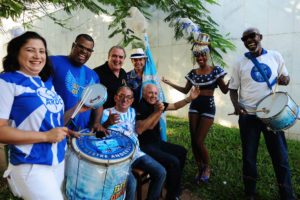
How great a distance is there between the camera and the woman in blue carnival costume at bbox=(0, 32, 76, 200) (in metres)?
1.37

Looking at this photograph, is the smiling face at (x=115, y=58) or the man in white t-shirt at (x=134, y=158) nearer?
the man in white t-shirt at (x=134, y=158)

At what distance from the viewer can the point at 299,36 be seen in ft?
17.6

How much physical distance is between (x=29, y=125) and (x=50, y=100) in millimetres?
224

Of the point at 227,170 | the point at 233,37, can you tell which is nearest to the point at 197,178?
the point at 227,170

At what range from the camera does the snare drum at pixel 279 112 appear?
2.40 m

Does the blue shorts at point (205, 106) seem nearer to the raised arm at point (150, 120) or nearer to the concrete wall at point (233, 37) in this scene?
the raised arm at point (150, 120)

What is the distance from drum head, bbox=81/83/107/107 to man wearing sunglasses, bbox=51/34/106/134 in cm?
49

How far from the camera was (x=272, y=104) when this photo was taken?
2.54 m

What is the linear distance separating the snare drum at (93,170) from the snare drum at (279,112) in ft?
5.53

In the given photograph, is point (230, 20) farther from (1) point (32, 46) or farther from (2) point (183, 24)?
(1) point (32, 46)

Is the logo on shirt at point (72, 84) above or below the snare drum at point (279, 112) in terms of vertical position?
above

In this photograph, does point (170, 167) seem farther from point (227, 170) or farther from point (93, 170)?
point (227, 170)

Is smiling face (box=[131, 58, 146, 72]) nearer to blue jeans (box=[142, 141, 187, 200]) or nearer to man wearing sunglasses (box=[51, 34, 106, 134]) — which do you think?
man wearing sunglasses (box=[51, 34, 106, 134])

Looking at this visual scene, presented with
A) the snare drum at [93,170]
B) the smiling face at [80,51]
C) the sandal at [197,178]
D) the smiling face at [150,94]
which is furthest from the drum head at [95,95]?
the sandal at [197,178]
